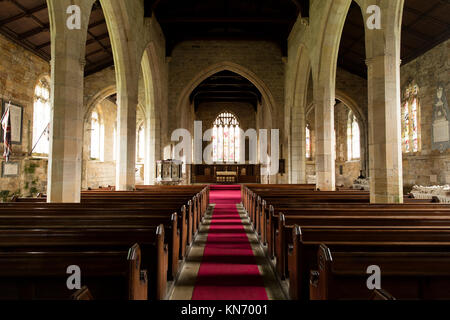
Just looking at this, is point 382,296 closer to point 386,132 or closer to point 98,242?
point 98,242

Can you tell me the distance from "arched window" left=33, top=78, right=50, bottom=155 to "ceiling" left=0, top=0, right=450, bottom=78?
110cm

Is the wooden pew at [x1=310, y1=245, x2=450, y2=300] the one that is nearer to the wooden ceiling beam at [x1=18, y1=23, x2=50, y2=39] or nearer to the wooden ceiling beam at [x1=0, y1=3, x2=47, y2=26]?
the wooden ceiling beam at [x1=0, y1=3, x2=47, y2=26]

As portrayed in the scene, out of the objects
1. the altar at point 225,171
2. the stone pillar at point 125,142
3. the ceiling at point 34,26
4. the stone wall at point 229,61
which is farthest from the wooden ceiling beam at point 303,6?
the altar at point 225,171

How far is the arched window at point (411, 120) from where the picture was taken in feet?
33.8

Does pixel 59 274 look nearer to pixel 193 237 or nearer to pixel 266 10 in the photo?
pixel 193 237

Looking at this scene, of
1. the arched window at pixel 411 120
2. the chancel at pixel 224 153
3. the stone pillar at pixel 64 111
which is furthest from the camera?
the arched window at pixel 411 120

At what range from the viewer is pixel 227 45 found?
13.6 meters

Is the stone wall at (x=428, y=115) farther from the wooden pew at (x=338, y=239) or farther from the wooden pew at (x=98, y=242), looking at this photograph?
the wooden pew at (x=98, y=242)

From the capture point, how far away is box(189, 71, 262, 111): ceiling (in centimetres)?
1697

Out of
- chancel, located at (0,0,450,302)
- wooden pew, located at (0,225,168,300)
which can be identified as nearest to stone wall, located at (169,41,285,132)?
chancel, located at (0,0,450,302)

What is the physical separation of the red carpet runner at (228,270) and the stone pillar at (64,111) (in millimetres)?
2499

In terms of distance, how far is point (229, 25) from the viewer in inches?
515

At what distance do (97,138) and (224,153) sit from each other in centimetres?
864

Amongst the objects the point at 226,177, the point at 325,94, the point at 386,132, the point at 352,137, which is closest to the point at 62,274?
the point at 386,132
